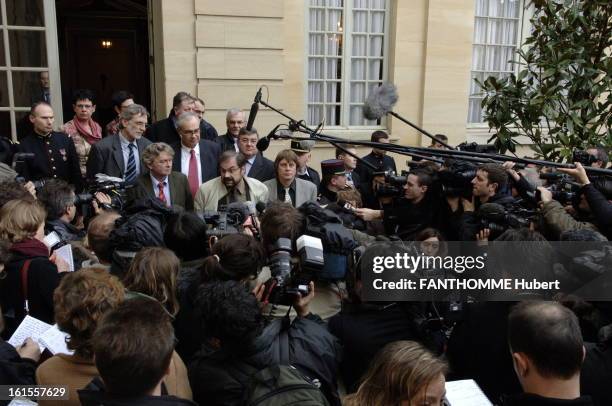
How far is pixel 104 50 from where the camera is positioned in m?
12.5

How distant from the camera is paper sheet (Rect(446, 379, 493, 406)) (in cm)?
218

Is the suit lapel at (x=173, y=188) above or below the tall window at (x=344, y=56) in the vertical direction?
below

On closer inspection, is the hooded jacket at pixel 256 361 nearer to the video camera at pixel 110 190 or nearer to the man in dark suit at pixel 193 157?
the video camera at pixel 110 190

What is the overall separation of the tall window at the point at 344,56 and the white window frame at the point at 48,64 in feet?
11.9

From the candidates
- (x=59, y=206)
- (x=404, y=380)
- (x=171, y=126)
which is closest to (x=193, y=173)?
(x=171, y=126)

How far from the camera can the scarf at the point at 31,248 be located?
2.78m

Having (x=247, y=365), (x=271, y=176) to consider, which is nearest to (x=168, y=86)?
(x=271, y=176)

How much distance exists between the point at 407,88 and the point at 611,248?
6.74 metres

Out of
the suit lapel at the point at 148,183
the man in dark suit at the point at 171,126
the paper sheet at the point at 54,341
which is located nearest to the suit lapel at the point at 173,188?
the suit lapel at the point at 148,183

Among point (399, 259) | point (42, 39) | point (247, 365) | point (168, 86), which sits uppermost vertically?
point (42, 39)

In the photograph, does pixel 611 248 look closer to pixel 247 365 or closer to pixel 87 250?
pixel 247 365

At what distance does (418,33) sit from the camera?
9008 millimetres

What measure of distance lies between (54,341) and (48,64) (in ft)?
19.7

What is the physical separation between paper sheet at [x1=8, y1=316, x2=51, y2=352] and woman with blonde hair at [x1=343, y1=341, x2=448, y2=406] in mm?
1373
